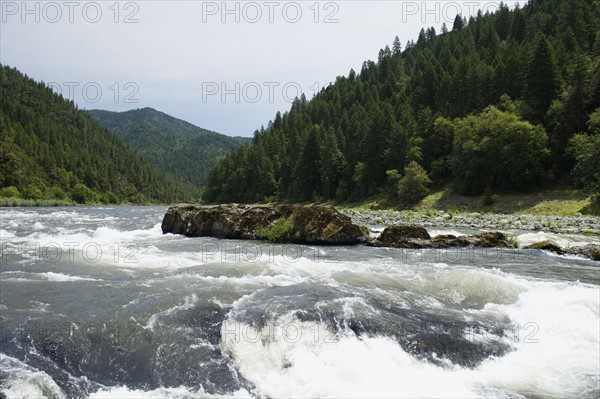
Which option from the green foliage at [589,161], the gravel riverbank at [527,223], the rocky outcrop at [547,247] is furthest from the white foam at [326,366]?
the green foliage at [589,161]

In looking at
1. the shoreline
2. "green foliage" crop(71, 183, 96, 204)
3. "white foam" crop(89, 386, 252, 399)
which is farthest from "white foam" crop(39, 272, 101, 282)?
"green foliage" crop(71, 183, 96, 204)

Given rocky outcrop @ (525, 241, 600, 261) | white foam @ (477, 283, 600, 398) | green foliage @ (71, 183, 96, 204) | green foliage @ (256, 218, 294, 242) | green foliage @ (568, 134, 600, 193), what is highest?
green foliage @ (568, 134, 600, 193)

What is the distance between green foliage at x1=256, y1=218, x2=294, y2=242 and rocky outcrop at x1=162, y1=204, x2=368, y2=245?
0.17m

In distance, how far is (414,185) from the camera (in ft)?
199

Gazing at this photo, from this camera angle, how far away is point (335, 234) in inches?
933

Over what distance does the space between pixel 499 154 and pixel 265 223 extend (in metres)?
39.4

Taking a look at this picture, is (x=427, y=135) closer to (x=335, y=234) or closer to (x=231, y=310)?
(x=335, y=234)

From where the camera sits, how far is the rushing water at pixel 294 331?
287 inches

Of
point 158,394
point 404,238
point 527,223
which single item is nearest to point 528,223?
point 527,223

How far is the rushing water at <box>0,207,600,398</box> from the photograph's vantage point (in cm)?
730

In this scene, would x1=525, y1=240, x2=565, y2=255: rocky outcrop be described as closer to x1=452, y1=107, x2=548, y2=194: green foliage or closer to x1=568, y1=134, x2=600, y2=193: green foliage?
x1=568, y1=134, x2=600, y2=193: green foliage

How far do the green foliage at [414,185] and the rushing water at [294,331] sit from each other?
45.5 metres

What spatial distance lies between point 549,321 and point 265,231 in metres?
16.6

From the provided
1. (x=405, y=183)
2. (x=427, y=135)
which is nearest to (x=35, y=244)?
(x=405, y=183)
